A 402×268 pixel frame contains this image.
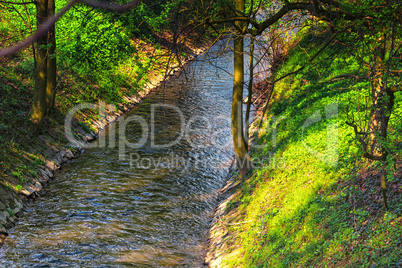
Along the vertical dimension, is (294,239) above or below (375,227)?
below

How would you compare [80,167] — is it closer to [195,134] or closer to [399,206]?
[195,134]

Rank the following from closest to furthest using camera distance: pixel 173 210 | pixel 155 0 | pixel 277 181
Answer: pixel 155 0 → pixel 277 181 → pixel 173 210

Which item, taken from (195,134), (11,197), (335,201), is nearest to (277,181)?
(335,201)

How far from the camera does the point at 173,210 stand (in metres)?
11.1

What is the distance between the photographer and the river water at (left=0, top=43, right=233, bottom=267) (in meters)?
8.79

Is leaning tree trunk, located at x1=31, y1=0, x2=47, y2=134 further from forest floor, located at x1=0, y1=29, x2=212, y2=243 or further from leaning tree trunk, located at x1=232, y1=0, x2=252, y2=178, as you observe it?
leaning tree trunk, located at x1=232, y1=0, x2=252, y2=178

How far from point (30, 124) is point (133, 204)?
16.5ft

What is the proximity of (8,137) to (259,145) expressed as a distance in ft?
26.6

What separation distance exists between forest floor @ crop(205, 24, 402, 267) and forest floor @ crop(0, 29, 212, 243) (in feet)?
A: 11.9

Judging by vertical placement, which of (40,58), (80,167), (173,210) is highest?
(40,58)

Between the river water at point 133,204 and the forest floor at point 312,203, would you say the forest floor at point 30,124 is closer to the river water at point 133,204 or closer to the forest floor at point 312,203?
the river water at point 133,204
